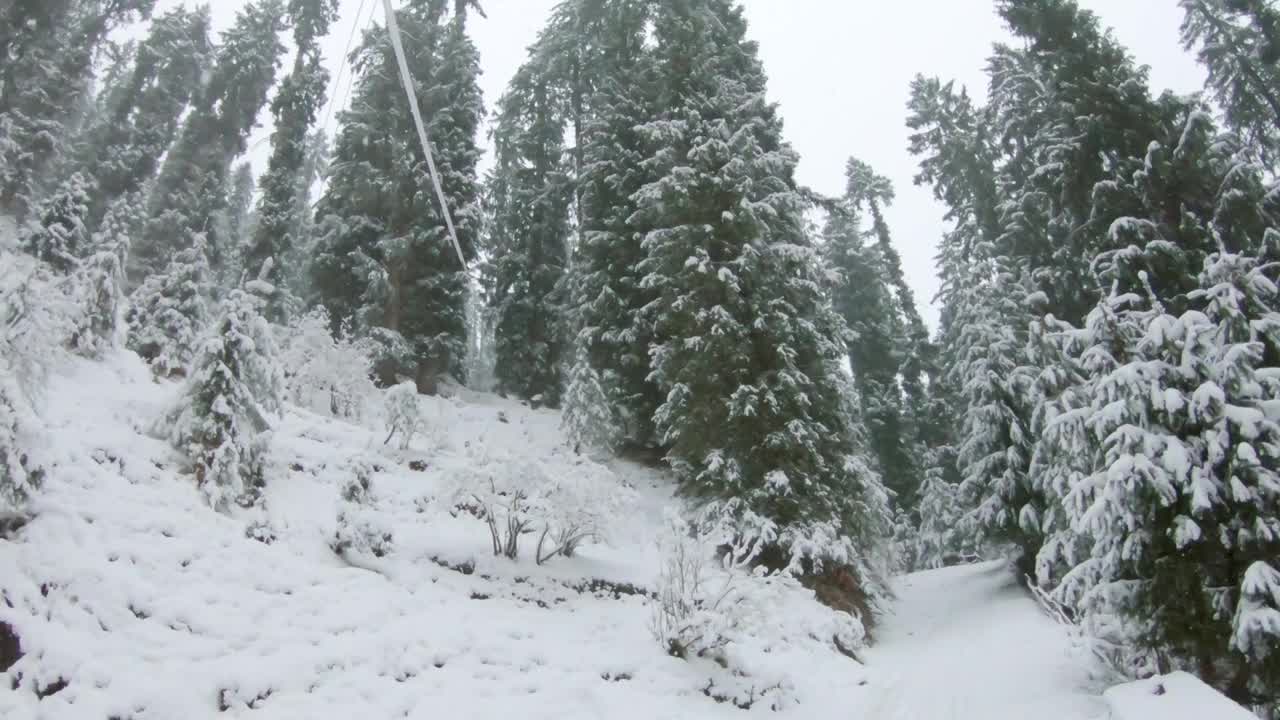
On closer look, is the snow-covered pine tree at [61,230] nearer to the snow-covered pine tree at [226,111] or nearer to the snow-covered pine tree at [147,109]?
the snow-covered pine tree at [226,111]

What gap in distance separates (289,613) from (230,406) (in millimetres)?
3567

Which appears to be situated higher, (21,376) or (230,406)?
(21,376)

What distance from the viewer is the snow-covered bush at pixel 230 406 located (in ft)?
28.3

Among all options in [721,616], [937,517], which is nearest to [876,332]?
[937,517]

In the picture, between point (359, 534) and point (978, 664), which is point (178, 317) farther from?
point (978, 664)

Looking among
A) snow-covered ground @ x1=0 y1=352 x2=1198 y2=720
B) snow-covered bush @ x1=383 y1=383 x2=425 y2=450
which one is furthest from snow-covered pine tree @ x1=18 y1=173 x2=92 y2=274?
snow-covered bush @ x1=383 y1=383 x2=425 y2=450

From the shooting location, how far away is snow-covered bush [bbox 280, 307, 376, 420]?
16.5 m

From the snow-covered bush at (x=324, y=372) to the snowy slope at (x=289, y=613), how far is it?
523 centimetres

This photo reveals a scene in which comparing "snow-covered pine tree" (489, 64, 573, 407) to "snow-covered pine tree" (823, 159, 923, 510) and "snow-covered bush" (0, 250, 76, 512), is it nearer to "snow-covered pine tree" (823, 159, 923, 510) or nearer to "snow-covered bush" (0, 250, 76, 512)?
"snow-covered pine tree" (823, 159, 923, 510)

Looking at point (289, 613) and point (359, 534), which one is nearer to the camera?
point (289, 613)

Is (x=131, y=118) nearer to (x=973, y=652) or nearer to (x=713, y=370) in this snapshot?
(x=713, y=370)

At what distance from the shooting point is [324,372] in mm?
16469

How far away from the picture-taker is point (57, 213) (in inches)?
692

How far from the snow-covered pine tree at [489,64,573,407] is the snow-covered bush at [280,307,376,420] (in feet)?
26.7
